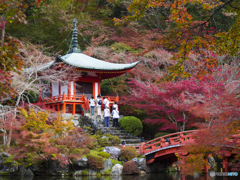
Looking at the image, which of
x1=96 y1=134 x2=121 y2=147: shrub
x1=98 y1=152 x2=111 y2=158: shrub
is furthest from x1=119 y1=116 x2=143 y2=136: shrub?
x1=98 y1=152 x2=111 y2=158: shrub

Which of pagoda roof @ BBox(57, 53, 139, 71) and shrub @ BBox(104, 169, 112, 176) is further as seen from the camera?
pagoda roof @ BBox(57, 53, 139, 71)

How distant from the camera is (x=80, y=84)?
59.3 ft

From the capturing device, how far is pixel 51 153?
1091 cm

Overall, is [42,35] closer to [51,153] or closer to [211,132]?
[51,153]

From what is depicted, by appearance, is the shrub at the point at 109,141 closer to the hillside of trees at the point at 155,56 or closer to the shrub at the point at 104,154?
the shrub at the point at 104,154

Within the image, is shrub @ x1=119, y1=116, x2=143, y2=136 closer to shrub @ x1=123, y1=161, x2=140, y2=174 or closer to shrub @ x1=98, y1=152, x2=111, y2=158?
shrub @ x1=98, y1=152, x2=111, y2=158

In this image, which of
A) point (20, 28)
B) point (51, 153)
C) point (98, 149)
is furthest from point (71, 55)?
point (51, 153)

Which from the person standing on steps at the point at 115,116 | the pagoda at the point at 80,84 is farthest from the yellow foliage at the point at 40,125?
the pagoda at the point at 80,84

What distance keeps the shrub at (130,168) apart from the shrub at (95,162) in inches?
38.3

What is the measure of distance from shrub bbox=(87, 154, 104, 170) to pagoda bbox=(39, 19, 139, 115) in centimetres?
507

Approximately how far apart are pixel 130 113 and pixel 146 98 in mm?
5104

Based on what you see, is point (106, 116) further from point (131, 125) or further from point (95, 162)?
point (95, 162)

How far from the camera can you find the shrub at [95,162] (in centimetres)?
1159

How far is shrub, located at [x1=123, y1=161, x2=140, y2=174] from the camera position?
38.9ft
